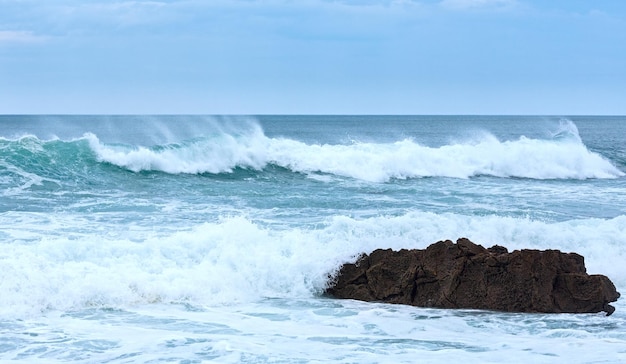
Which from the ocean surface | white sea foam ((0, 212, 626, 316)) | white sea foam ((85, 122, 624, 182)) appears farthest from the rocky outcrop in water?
white sea foam ((85, 122, 624, 182))

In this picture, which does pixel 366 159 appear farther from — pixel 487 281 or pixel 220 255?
pixel 487 281

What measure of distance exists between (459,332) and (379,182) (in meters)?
13.6

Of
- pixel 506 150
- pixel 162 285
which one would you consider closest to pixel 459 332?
pixel 162 285

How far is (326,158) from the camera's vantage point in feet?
79.6

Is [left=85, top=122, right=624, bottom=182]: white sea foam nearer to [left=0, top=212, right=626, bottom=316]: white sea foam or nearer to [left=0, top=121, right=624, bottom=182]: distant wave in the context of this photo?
[left=0, top=121, right=624, bottom=182]: distant wave

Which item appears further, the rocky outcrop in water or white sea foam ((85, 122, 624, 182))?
white sea foam ((85, 122, 624, 182))

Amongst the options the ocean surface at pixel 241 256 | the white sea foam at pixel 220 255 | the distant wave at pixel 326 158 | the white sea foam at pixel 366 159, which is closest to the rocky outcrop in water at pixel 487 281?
the ocean surface at pixel 241 256

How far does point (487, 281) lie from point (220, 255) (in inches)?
145

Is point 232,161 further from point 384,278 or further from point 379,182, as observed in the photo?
Result: point 384,278

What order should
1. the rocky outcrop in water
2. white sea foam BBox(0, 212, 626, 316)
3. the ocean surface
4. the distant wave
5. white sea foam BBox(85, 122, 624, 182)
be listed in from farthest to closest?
white sea foam BBox(85, 122, 624, 182) < the distant wave < white sea foam BBox(0, 212, 626, 316) < the rocky outcrop in water < the ocean surface

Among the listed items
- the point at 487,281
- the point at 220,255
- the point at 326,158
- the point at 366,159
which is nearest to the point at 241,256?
the point at 220,255

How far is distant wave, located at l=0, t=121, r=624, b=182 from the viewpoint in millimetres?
21422

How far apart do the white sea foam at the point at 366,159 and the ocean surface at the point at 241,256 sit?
196 mm

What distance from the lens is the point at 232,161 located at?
2305 centimetres
